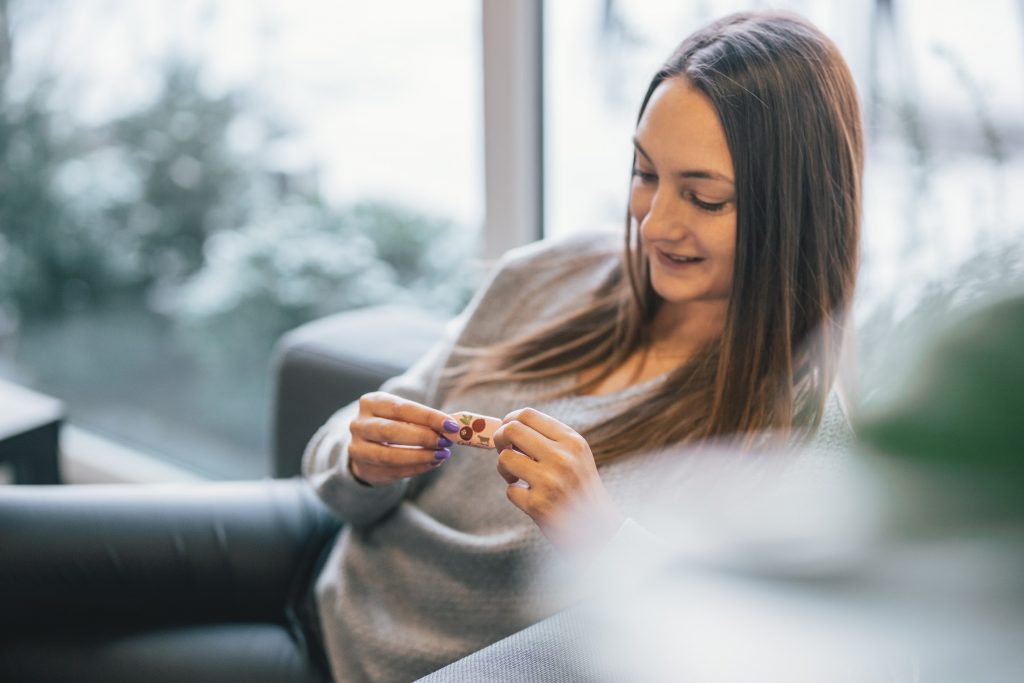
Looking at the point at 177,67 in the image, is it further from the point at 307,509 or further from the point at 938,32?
the point at 938,32

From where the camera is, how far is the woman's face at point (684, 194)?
102 cm

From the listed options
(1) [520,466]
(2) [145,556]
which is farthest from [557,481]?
(2) [145,556]

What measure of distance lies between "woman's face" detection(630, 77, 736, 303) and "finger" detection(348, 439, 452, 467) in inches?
11.9

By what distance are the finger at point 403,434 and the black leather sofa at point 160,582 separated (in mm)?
326

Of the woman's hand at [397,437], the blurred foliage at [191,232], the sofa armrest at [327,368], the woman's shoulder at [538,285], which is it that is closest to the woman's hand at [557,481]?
the woman's hand at [397,437]

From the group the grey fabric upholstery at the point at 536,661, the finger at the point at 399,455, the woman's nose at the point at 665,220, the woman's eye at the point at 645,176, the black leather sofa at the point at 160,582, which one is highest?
the woman's eye at the point at 645,176

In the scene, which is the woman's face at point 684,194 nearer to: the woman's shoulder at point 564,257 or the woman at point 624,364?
the woman at point 624,364

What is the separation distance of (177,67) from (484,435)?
6.29 ft

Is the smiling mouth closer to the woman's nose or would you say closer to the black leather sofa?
the woman's nose

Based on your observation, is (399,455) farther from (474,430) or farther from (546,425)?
(546,425)

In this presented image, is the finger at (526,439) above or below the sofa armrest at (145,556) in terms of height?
above

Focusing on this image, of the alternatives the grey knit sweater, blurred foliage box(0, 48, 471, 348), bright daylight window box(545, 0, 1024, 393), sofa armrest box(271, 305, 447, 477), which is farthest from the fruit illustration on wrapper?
blurred foliage box(0, 48, 471, 348)

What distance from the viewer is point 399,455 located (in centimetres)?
107

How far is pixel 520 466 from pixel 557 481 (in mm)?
39
